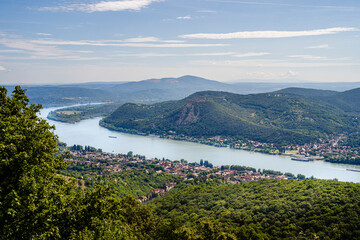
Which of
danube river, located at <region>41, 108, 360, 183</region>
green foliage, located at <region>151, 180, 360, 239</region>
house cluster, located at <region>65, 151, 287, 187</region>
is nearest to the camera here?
green foliage, located at <region>151, 180, 360, 239</region>

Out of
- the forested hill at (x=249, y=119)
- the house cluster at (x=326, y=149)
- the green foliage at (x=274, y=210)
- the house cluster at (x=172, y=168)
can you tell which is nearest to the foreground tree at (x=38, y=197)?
the green foliage at (x=274, y=210)

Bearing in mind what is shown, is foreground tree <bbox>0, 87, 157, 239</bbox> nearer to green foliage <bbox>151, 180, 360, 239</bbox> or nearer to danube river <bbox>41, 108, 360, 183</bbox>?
green foliage <bbox>151, 180, 360, 239</bbox>

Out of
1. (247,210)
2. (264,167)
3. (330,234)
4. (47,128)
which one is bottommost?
(264,167)

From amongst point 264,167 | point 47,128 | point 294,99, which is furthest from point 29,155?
point 294,99

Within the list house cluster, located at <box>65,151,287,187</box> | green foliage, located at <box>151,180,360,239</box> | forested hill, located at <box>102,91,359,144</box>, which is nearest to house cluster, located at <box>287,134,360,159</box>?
forested hill, located at <box>102,91,359,144</box>

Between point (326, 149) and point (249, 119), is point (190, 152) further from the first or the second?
point (249, 119)

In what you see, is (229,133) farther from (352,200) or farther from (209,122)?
(352,200)
